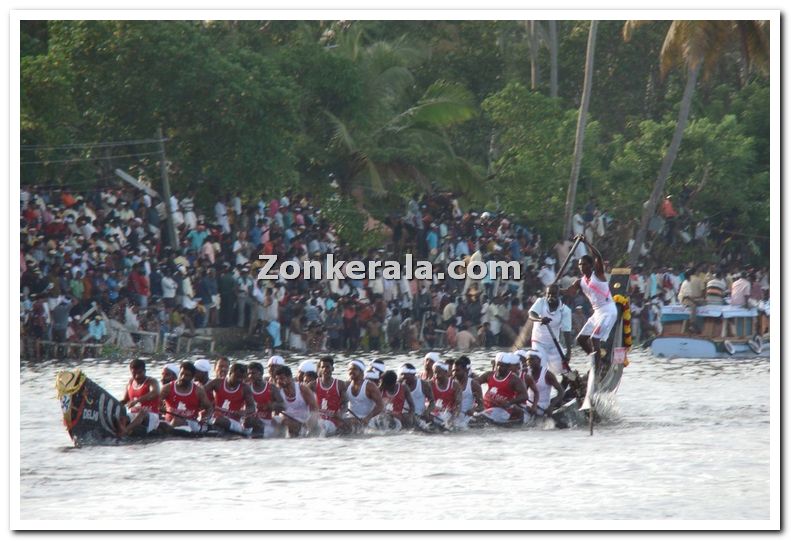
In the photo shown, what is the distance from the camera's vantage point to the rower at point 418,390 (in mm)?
16688

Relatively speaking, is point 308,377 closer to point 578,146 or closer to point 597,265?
point 597,265

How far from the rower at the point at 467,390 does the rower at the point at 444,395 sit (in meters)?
0.06

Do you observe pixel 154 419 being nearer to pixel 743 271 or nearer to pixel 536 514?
pixel 536 514

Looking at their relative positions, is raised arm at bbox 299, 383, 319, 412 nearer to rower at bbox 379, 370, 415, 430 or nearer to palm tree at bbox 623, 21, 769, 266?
rower at bbox 379, 370, 415, 430

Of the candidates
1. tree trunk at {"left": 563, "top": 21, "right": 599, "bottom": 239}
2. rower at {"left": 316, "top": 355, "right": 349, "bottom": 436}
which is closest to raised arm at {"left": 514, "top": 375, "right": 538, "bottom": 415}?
rower at {"left": 316, "top": 355, "right": 349, "bottom": 436}

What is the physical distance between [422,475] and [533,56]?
42.0ft

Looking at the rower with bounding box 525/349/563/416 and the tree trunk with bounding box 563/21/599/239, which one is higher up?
Answer: the tree trunk with bounding box 563/21/599/239

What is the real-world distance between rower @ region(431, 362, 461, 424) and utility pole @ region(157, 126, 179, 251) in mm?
6392

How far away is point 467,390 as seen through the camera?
16922 millimetres

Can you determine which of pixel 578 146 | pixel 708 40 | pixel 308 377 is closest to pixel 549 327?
pixel 308 377

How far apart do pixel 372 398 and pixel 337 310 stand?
585 cm

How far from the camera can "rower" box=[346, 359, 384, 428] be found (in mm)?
16609

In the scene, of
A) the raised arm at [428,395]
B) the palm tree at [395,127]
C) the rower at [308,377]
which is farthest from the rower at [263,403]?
the palm tree at [395,127]

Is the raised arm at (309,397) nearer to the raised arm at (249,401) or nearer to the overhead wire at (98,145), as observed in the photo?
the raised arm at (249,401)
